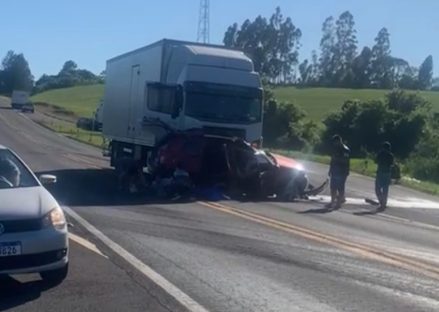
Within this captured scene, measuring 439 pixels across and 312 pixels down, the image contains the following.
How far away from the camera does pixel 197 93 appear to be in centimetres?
2648

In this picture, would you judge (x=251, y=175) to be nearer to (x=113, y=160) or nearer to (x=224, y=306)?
(x=113, y=160)

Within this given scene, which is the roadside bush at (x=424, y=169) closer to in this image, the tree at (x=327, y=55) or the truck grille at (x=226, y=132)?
the truck grille at (x=226, y=132)

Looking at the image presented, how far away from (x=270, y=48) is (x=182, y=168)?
117 metres

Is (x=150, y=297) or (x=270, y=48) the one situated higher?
(x=270, y=48)

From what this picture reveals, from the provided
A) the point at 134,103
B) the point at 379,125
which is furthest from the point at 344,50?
the point at 134,103

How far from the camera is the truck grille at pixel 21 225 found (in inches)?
384

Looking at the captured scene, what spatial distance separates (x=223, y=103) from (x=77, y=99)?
13447cm

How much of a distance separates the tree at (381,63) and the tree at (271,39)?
40.1 ft

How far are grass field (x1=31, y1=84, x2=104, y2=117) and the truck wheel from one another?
115 meters

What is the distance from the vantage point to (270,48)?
14100cm

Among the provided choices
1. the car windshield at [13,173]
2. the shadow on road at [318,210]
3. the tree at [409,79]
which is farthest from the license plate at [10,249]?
the tree at [409,79]

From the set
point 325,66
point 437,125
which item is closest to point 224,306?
point 437,125

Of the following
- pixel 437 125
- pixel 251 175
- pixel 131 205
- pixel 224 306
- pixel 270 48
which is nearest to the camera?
pixel 224 306

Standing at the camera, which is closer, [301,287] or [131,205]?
[301,287]
